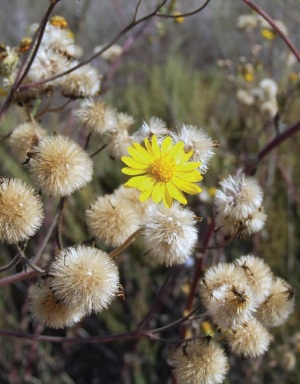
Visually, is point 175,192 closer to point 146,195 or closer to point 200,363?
point 146,195

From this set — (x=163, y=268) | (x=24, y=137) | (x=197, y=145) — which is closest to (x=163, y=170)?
(x=197, y=145)

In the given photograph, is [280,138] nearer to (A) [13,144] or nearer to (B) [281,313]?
(B) [281,313]

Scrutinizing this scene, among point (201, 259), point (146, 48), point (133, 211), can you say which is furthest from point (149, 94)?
point (133, 211)

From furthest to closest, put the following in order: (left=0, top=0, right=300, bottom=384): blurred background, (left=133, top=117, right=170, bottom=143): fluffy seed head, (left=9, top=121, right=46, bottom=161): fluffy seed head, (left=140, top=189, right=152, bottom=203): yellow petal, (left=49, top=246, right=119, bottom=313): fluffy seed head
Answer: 1. (left=0, top=0, right=300, bottom=384): blurred background
2. (left=9, top=121, right=46, bottom=161): fluffy seed head
3. (left=133, top=117, right=170, bottom=143): fluffy seed head
4. (left=140, top=189, right=152, bottom=203): yellow petal
5. (left=49, top=246, right=119, bottom=313): fluffy seed head

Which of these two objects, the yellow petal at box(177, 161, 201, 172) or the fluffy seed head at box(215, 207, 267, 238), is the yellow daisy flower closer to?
the yellow petal at box(177, 161, 201, 172)

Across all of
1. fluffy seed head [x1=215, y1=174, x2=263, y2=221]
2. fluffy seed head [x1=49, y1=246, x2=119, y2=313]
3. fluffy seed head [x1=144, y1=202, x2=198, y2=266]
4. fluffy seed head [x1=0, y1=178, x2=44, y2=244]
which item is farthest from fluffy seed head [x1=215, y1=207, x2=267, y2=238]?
fluffy seed head [x1=0, y1=178, x2=44, y2=244]

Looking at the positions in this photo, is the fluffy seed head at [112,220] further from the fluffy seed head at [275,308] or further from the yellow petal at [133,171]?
the fluffy seed head at [275,308]
